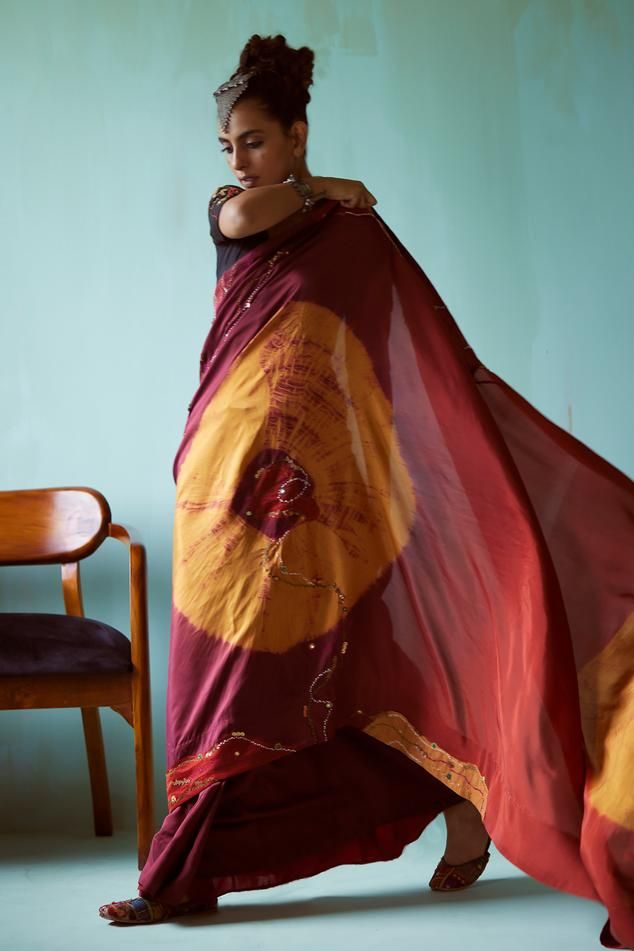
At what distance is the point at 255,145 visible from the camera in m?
2.09

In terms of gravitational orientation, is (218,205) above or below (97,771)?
above

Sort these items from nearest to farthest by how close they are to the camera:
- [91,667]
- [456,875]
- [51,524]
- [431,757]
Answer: [431,757]
[456,875]
[91,667]
[51,524]

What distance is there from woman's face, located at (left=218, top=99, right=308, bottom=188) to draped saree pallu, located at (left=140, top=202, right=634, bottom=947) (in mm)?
114

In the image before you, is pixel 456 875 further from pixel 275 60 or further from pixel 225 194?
pixel 275 60

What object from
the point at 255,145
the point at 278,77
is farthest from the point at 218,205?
the point at 278,77

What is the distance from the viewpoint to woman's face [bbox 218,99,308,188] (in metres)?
2.07

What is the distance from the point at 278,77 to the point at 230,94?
0.10 metres

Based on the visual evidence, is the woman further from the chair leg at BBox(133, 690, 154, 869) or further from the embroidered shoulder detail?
the chair leg at BBox(133, 690, 154, 869)

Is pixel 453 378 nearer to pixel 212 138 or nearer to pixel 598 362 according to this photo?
pixel 598 362

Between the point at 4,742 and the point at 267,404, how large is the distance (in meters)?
1.40

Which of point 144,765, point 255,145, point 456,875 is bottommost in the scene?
point 456,875

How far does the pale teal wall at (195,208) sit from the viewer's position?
9.29 feet

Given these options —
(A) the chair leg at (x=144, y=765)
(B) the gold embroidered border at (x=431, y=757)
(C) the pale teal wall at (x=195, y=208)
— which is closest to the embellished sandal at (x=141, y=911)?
(B) the gold embroidered border at (x=431, y=757)

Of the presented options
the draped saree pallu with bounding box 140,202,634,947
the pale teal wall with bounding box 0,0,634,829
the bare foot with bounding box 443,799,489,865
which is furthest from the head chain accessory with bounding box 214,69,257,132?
the bare foot with bounding box 443,799,489,865
